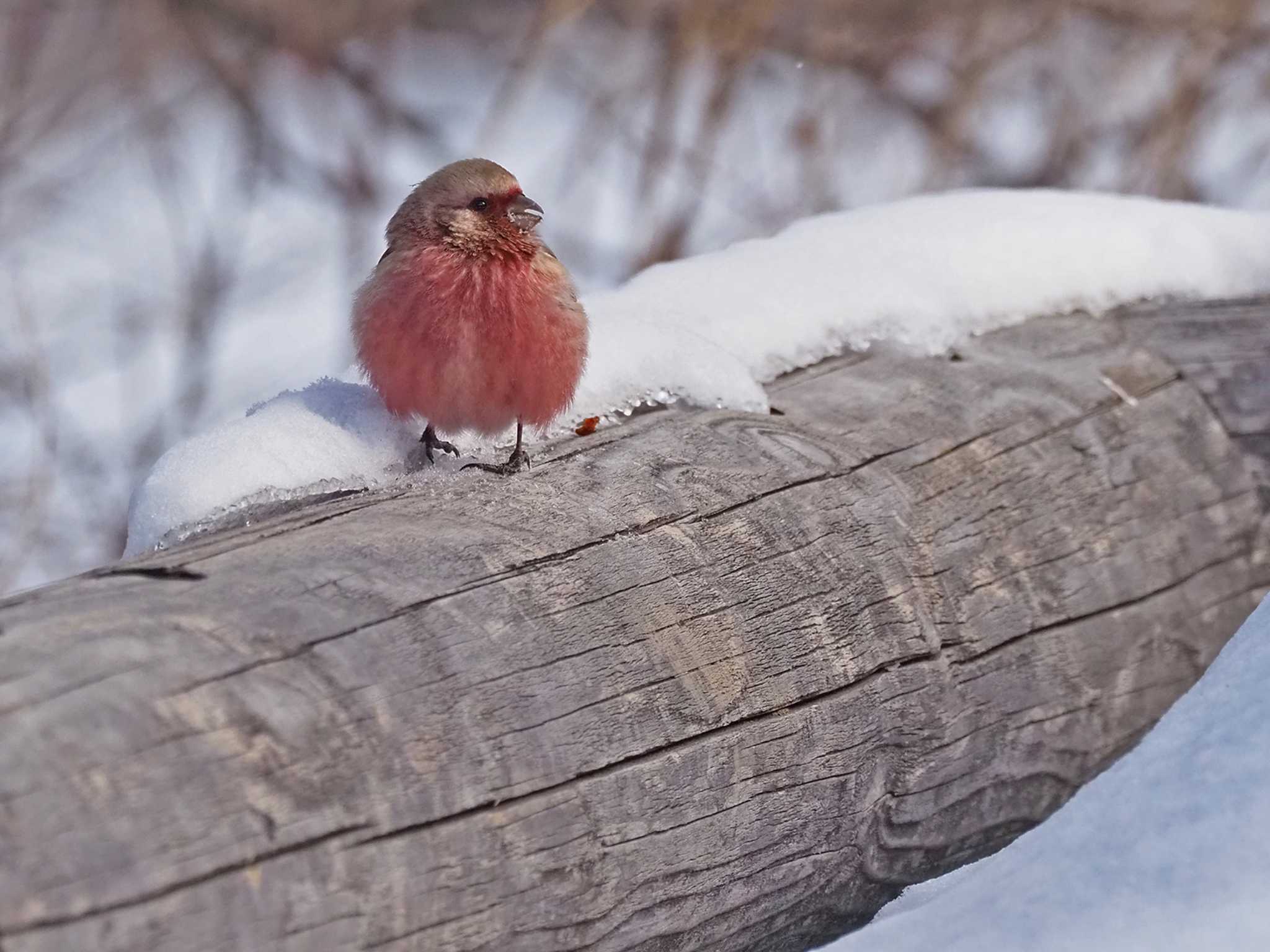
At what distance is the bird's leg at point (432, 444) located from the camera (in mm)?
2461

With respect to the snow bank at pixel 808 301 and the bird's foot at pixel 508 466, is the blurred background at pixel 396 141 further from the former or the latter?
the bird's foot at pixel 508 466

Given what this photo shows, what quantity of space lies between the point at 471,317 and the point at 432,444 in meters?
0.23

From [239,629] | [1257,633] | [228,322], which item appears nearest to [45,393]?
[228,322]

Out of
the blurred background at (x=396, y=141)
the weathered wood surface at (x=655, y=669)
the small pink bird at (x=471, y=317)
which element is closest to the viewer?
the weathered wood surface at (x=655, y=669)

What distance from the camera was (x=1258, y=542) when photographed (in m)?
2.91

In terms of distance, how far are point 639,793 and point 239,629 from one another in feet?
1.78

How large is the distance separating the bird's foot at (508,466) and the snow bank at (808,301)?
5.9 inches

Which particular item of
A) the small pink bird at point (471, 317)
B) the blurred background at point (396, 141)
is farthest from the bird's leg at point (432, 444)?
the blurred background at point (396, 141)

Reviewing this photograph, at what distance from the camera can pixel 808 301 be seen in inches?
117

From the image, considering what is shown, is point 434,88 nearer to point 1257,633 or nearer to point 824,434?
point 824,434

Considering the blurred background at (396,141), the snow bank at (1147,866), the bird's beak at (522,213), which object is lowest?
the snow bank at (1147,866)

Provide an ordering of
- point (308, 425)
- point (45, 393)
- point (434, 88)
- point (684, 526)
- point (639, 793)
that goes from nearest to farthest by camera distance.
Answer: point (639, 793) → point (684, 526) → point (308, 425) → point (45, 393) → point (434, 88)

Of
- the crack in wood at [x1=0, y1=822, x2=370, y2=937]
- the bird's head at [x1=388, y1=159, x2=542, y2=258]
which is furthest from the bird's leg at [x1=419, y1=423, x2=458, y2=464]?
the crack in wood at [x1=0, y1=822, x2=370, y2=937]

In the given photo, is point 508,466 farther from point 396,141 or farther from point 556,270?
point 396,141
